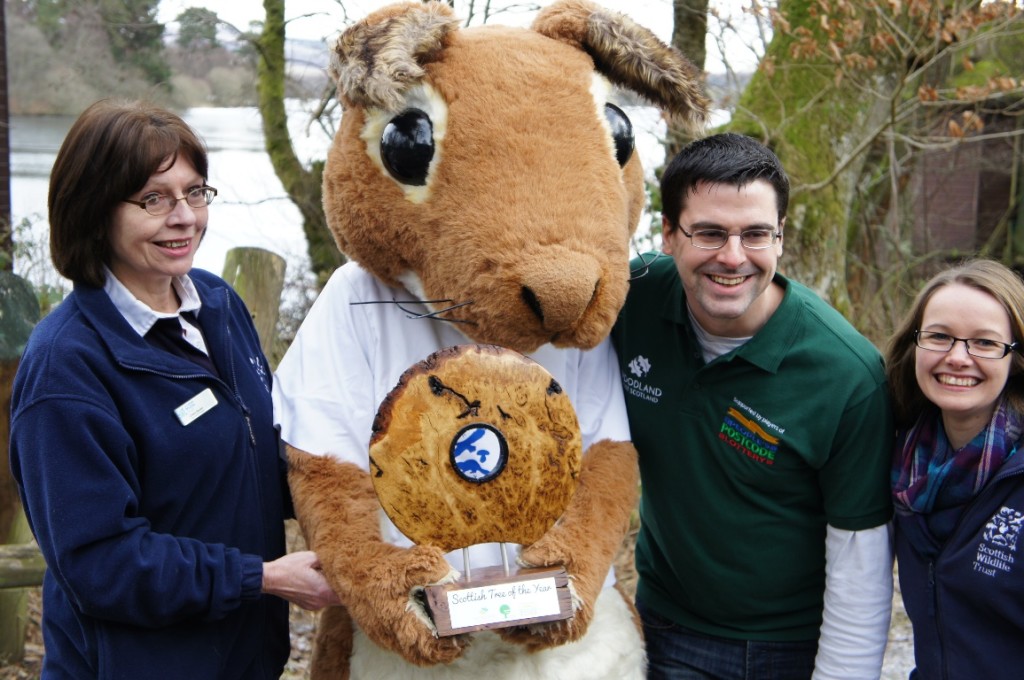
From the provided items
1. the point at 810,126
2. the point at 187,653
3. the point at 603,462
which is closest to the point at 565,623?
the point at 603,462

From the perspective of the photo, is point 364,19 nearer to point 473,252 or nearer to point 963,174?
point 473,252

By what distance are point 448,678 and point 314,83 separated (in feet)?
19.6

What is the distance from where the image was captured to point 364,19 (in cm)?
213

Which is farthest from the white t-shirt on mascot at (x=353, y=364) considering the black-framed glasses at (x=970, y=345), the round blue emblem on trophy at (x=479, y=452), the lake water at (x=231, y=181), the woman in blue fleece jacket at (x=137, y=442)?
the lake water at (x=231, y=181)

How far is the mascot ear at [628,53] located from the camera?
227cm

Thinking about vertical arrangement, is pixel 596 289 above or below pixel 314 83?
below

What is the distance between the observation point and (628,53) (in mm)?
2264

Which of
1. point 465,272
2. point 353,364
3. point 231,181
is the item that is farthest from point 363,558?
point 231,181

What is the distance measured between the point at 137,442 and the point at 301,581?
470 millimetres

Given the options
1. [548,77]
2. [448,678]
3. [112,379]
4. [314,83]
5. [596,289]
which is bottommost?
[448,678]

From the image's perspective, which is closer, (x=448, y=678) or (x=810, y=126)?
(x=448, y=678)

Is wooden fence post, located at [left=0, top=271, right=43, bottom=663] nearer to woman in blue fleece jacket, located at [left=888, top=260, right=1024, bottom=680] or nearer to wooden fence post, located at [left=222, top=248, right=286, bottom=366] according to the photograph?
wooden fence post, located at [left=222, top=248, right=286, bottom=366]

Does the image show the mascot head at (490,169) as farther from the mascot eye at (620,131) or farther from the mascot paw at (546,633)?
the mascot paw at (546,633)

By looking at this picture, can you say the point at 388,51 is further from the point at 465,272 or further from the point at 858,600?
the point at 858,600
